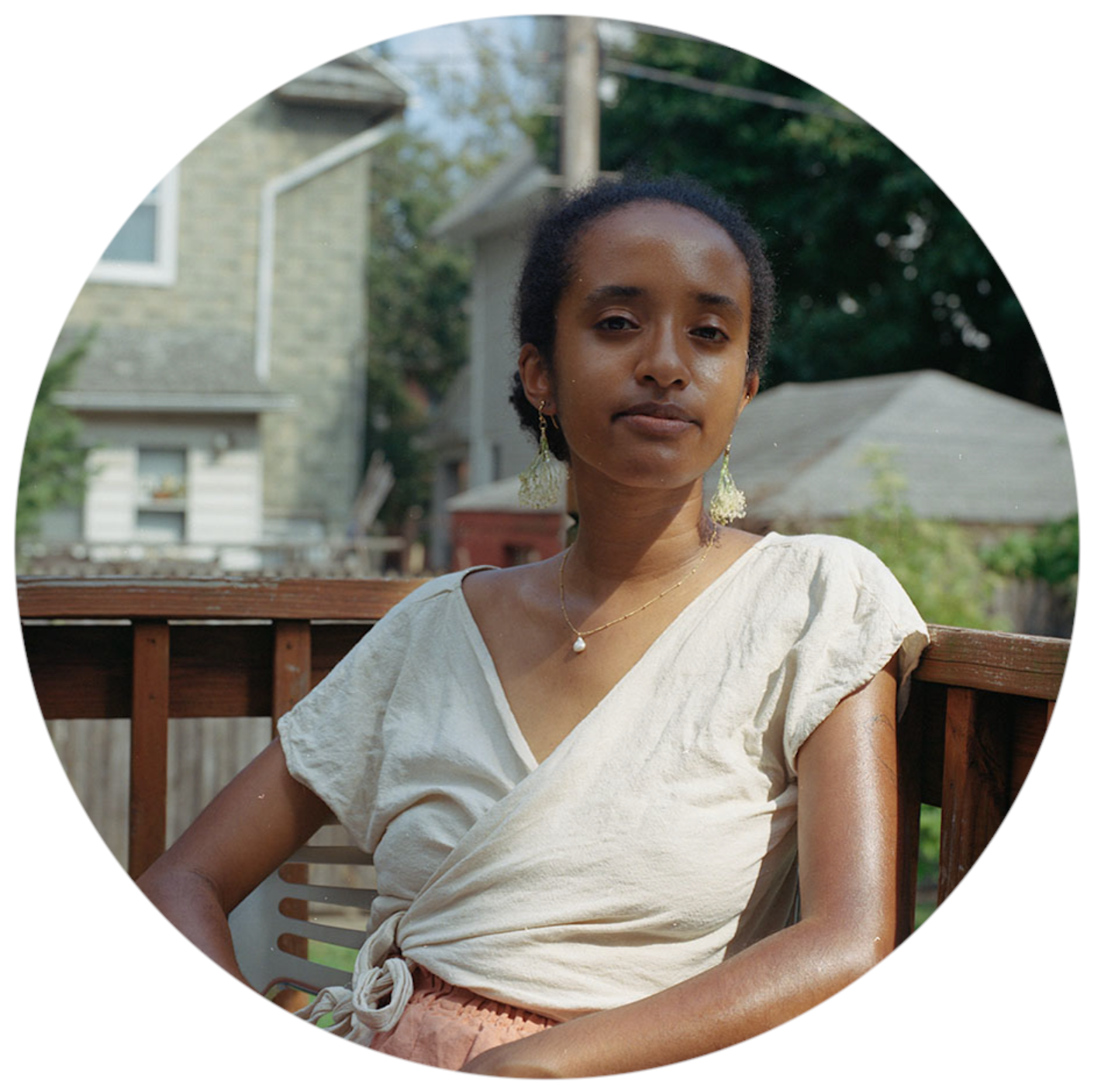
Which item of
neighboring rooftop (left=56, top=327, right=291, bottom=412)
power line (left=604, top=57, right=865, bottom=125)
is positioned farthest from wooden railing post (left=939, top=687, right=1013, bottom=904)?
neighboring rooftop (left=56, top=327, right=291, bottom=412)

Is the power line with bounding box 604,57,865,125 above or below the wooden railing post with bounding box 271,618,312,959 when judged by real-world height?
above

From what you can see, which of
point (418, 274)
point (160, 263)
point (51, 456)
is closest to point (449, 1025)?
point (51, 456)

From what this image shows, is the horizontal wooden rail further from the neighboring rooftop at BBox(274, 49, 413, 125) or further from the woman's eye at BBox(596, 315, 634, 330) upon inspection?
the neighboring rooftop at BBox(274, 49, 413, 125)

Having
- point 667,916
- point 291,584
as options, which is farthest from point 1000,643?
point 291,584

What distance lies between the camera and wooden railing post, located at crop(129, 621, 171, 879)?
1.75 m

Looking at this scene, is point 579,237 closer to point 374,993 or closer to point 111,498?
point 374,993

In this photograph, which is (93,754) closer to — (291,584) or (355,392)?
(291,584)

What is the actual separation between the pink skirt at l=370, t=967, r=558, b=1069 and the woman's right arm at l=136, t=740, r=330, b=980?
0.23 m

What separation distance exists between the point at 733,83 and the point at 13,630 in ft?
42.6

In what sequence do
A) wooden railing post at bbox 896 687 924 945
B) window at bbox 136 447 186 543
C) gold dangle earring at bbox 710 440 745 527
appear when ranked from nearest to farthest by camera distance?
wooden railing post at bbox 896 687 924 945 < gold dangle earring at bbox 710 440 745 527 < window at bbox 136 447 186 543

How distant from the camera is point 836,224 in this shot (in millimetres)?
12805

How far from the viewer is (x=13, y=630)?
1.50 m

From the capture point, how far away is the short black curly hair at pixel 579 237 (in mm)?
1456

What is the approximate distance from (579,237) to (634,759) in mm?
595
